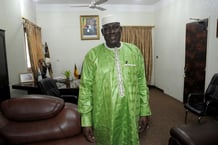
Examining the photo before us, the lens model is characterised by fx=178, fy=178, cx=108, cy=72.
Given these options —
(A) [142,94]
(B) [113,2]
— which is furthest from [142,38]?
(A) [142,94]

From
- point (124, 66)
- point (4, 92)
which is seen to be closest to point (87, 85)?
point (124, 66)

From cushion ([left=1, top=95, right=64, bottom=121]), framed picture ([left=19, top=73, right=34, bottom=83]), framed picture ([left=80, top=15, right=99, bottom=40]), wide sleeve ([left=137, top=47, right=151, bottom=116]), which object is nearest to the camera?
wide sleeve ([left=137, top=47, right=151, bottom=116])

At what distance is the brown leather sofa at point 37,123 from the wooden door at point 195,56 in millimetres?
3102

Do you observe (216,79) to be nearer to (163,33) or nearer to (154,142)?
(154,142)

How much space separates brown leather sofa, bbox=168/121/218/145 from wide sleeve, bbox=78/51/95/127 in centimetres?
117

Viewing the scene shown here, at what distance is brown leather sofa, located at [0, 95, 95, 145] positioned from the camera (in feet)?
4.77

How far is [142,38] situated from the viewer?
19.6ft

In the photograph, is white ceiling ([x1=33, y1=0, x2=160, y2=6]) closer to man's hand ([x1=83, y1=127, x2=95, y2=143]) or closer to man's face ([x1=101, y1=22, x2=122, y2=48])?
man's face ([x1=101, y1=22, x2=122, y2=48])

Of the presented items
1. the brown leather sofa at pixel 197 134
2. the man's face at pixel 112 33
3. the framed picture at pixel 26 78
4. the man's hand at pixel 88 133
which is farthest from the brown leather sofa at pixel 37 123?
the framed picture at pixel 26 78

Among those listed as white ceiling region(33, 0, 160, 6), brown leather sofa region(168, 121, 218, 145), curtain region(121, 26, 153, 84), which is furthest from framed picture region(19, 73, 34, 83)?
curtain region(121, 26, 153, 84)

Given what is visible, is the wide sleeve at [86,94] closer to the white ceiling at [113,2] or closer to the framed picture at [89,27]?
the white ceiling at [113,2]

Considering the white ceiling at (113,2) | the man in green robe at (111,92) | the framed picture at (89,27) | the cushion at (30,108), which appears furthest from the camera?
the framed picture at (89,27)

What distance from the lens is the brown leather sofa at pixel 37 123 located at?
1.46 meters

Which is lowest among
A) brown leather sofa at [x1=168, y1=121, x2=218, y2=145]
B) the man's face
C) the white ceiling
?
brown leather sofa at [x1=168, y1=121, x2=218, y2=145]
